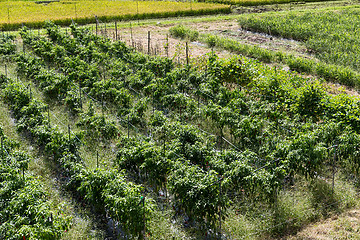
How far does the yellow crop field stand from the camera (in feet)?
83.1

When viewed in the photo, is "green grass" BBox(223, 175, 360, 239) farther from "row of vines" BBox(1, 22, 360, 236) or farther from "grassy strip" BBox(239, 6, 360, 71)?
"grassy strip" BBox(239, 6, 360, 71)

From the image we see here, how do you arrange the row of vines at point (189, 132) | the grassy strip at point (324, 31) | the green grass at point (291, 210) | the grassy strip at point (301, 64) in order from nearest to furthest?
the row of vines at point (189, 132)
the green grass at point (291, 210)
the grassy strip at point (301, 64)
the grassy strip at point (324, 31)

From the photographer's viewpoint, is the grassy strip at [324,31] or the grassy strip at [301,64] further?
the grassy strip at [324,31]

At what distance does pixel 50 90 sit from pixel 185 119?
491 cm

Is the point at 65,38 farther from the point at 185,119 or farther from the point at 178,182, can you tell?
the point at 178,182

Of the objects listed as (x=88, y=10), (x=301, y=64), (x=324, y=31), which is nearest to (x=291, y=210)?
(x=301, y=64)

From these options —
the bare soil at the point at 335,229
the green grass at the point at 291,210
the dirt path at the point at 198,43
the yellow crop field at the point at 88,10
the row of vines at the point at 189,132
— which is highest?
the yellow crop field at the point at 88,10

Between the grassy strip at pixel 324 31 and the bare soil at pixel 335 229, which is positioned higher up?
the grassy strip at pixel 324 31

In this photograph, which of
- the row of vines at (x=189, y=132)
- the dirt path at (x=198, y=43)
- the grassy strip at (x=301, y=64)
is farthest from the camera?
the dirt path at (x=198, y=43)

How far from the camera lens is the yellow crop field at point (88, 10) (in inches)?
998

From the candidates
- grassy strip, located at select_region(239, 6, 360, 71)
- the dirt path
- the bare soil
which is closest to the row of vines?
the bare soil

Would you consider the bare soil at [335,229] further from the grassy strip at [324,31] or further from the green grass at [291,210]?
the grassy strip at [324,31]

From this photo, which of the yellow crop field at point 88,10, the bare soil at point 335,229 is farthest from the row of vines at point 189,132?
the yellow crop field at point 88,10

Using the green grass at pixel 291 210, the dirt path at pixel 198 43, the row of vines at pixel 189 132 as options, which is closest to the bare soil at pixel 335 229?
the green grass at pixel 291 210
